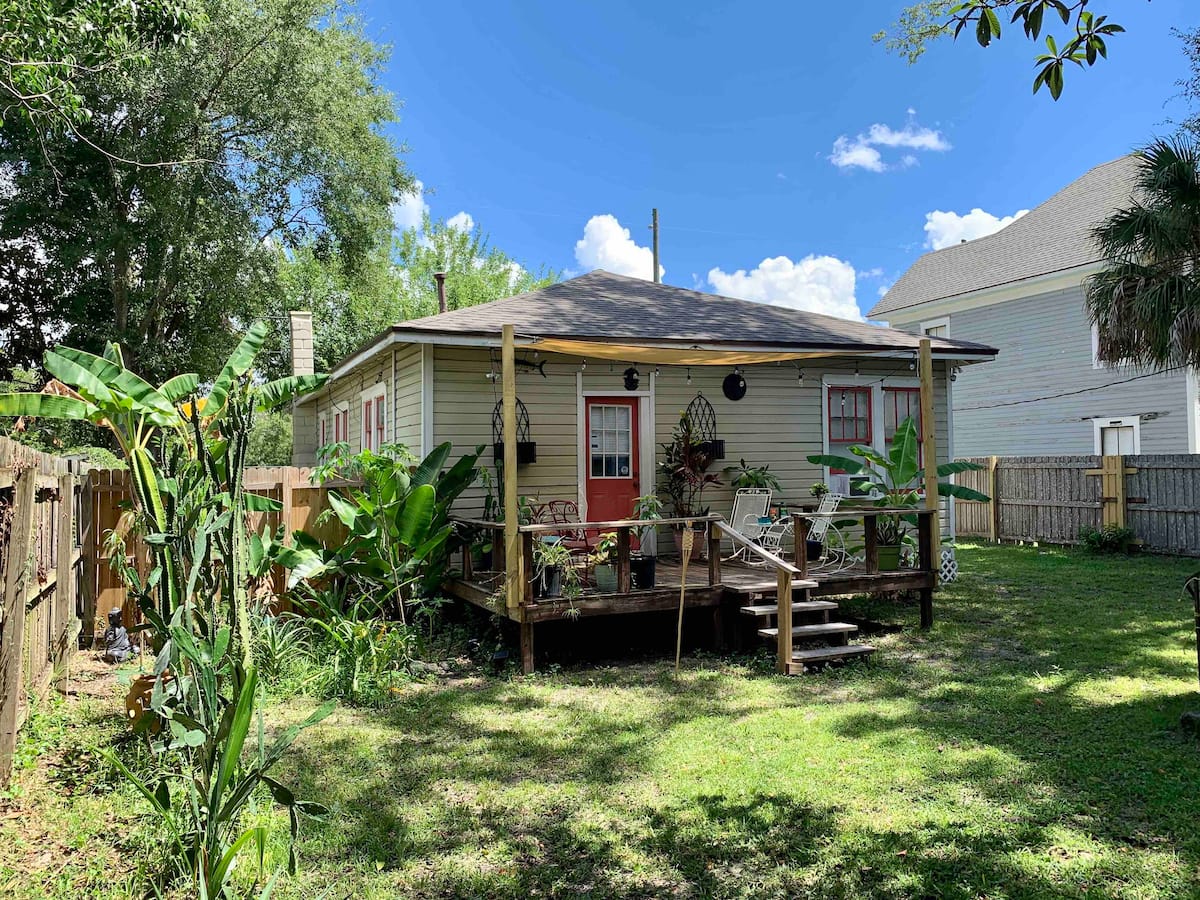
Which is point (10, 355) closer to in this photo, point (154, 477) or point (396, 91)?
point (396, 91)

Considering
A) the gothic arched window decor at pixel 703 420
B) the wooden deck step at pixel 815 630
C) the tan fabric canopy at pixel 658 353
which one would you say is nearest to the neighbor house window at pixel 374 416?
the tan fabric canopy at pixel 658 353

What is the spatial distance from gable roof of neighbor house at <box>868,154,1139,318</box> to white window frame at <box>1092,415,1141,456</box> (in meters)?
3.44

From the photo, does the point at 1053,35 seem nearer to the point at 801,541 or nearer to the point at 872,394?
the point at 801,541

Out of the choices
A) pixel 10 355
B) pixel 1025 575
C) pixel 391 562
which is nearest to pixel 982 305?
pixel 1025 575

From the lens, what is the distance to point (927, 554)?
8789 mm

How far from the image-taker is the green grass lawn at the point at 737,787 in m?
3.65

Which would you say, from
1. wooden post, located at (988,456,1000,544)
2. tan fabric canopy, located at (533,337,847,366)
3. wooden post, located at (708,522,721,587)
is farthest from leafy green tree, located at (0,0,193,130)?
wooden post, located at (988,456,1000,544)

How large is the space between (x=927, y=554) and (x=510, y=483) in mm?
4662

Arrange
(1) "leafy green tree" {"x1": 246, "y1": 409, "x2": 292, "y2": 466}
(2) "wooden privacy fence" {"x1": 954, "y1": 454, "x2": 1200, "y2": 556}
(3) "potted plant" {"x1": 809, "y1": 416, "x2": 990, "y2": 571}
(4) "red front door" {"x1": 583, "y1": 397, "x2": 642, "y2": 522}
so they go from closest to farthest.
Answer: (3) "potted plant" {"x1": 809, "y1": 416, "x2": 990, "y2": 571} < (4) "red front door" {"x1": 583, "y1": 397, "x2": 642, "y2": 522} < (2) "wooden privacy fence" {"x1": 954, "y1": 454, "x2": 1200, "y2": 556} < (1) "leafy green tree" {"x1": 246, "y1": 409, "x2": 292, "y2": 466}

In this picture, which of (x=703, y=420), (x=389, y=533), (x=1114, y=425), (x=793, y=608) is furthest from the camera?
(x=1114, y=425)

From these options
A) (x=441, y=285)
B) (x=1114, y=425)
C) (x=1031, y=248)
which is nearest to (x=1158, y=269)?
(x=1114, y=425)

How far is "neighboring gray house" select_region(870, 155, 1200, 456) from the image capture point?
17.5 meters

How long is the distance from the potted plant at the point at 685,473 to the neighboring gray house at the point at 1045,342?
9.21m

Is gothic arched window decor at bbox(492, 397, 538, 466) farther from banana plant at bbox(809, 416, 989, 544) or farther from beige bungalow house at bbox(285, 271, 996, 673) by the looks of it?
banana plant at bbox(809, 416, 989, 544)
